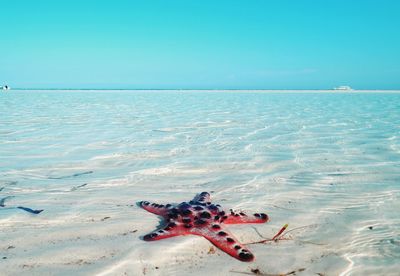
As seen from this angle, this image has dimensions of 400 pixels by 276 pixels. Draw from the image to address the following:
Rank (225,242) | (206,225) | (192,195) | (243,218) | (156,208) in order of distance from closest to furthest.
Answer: (225,242) < (206,225) < (243,218) < (156,208) < (192,195)

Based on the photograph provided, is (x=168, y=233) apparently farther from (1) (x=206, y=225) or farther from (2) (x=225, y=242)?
(2) (x=225, y=242)

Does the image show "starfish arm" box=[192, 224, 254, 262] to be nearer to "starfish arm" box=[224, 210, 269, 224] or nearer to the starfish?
the starfish

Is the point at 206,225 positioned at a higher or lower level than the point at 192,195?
higher

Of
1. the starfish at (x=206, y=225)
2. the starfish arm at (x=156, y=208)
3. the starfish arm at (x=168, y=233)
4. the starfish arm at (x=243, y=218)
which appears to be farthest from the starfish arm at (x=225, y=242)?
the starfish arm at (x=156, y=208)

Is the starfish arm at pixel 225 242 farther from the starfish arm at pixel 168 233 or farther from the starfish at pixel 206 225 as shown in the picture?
the starfish arm at pixel 168 233

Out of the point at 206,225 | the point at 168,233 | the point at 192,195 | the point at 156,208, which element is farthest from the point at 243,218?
the point at 192,195

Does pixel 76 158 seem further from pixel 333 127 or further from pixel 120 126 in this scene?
pixel 333 127
